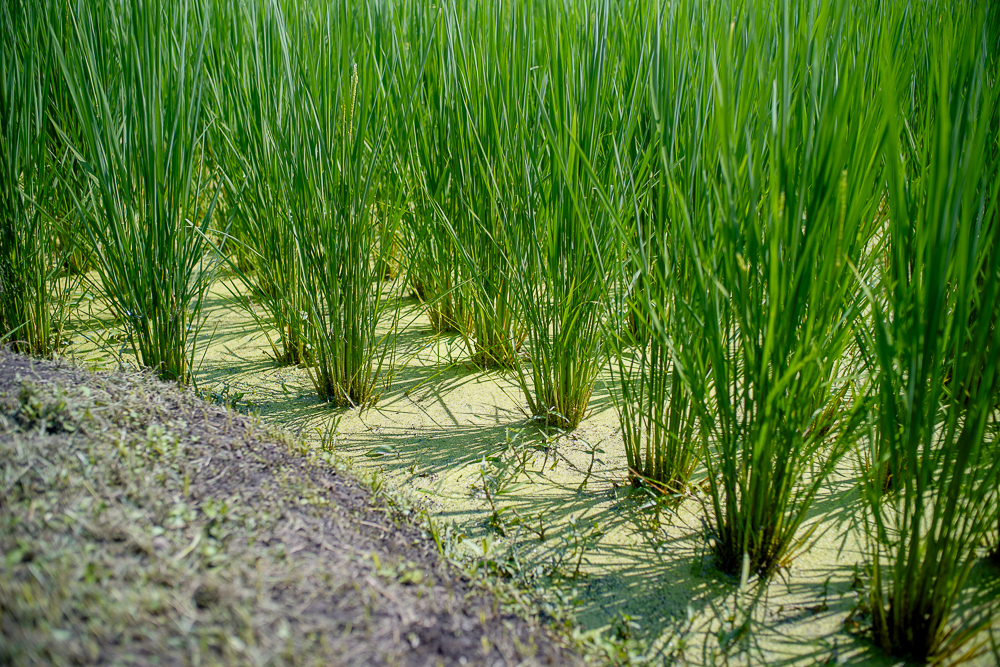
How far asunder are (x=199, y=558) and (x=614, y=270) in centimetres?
108

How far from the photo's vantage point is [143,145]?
1702mm

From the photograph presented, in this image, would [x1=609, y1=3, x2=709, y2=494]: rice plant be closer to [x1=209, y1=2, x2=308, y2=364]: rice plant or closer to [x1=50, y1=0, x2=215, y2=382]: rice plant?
[x1=209, y1=2, x2=308, y2=364]: rice plant

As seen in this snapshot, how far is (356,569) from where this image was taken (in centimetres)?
115

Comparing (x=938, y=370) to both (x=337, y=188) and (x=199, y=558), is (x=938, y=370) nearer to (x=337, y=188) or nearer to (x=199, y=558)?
(x=199, y=558)

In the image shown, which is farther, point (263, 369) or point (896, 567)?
point (263, 369)

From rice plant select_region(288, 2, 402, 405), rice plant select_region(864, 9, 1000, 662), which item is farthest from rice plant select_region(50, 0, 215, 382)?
rice plant select_region(864, 9, 1000, 662)

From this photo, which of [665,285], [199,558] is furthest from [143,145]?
[665,285]

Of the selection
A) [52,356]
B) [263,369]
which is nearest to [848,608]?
[263,369]

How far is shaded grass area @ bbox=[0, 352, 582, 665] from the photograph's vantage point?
93 cm

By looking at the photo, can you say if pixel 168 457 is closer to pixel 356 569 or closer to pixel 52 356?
pixel 356 569

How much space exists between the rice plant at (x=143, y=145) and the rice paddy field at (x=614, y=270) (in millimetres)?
11

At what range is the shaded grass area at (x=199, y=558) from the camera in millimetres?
926

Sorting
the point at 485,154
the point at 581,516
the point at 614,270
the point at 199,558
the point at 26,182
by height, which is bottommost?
A: the point at 581,516

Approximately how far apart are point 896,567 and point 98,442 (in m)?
1.46
